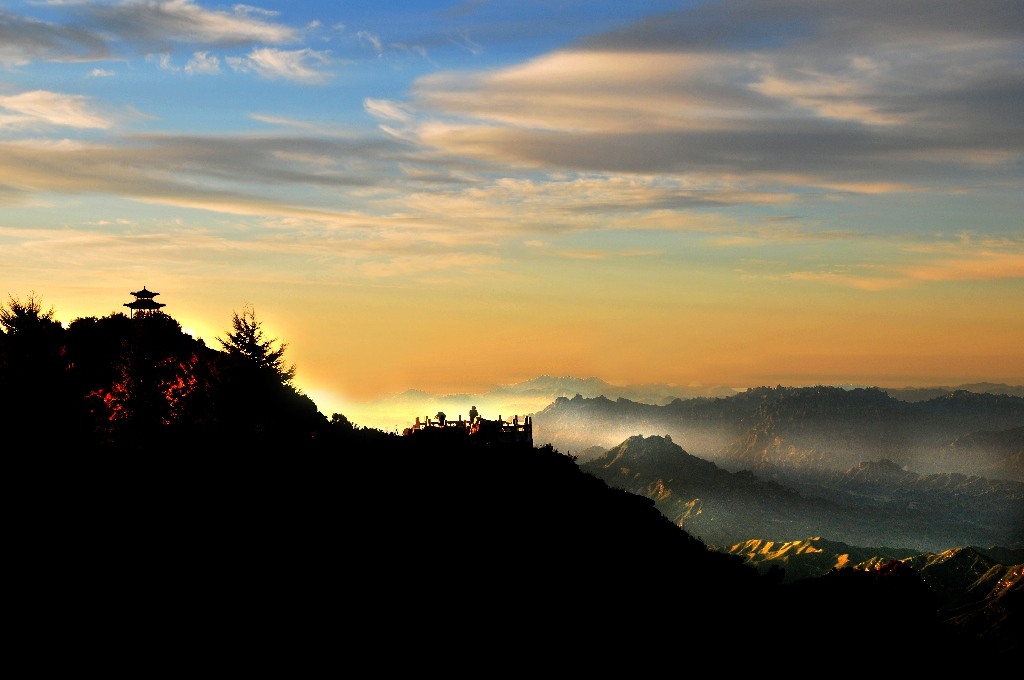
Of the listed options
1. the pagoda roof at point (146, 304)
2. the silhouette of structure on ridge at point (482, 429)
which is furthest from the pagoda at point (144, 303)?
the silhouette of structure on ridge at point (482, 429)

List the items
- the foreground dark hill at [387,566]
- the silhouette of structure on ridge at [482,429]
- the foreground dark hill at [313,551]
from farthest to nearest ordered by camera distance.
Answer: the silhouette of structure on ridge at [482,429] < the foreground dark hill at [387,566] < the foreground dark hill at [313,551]

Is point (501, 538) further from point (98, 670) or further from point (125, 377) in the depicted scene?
point (125, 377)

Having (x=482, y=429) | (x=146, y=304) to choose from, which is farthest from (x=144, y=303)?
(x=482, y=429)

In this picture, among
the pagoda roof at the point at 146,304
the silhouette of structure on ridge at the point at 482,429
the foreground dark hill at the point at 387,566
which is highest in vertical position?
the pagoda roof at the point at 146,304

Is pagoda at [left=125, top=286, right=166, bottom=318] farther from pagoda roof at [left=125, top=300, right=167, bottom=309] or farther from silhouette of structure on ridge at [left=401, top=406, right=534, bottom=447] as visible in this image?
silhouette of structure on ridge at [left=401, top=406, right=534, bottom=447]

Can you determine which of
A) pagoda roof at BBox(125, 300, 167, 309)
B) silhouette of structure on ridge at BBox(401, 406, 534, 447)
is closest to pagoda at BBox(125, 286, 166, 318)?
pagoda roof at BBox(125, 300, 167, 309)

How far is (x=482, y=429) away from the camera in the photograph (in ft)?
230

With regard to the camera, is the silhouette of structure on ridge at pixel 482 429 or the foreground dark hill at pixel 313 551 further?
the silhouette of structure on ridge at pixel 482 429

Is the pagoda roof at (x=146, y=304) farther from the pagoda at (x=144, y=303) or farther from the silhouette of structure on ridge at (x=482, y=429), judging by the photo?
the silhouette of structure on ridge at (x=482, y=429)

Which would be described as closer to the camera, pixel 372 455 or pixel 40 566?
pixel 40 566

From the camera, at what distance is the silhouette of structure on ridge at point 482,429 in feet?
228

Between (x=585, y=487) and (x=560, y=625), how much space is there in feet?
61.6

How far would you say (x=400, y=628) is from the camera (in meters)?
47.8

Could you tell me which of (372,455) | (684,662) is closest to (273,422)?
(372,455)
